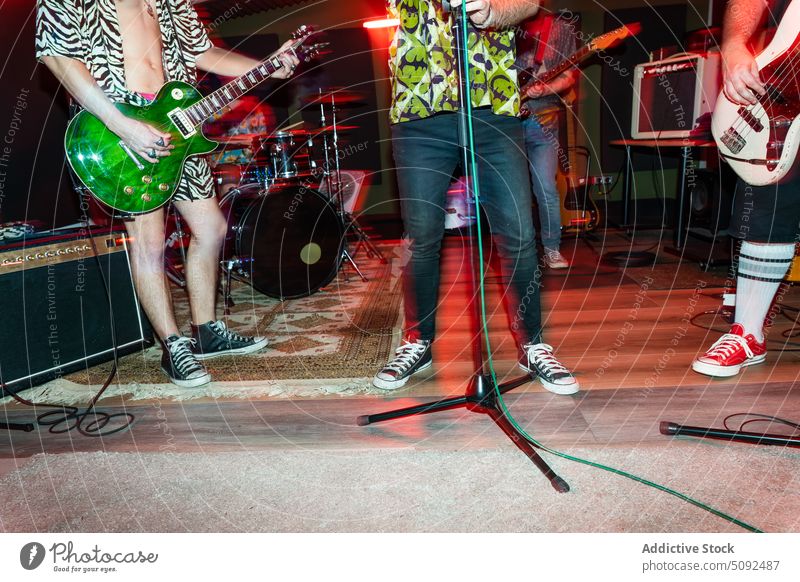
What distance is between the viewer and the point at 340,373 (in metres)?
2.27

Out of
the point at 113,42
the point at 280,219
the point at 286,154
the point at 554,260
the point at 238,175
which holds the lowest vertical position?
the point at 554,260

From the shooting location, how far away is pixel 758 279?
2043 millimetres

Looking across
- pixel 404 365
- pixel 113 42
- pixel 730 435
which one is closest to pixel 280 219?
pixel 113 42

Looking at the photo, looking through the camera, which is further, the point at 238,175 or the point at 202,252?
the point at 238,175

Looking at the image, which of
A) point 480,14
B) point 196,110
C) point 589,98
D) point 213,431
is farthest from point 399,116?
point 589,98

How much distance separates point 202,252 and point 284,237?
98 centimetres

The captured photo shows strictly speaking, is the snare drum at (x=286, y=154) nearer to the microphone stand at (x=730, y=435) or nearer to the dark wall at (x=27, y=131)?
the dark wall at (x=27, y=131)

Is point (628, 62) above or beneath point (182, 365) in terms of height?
above

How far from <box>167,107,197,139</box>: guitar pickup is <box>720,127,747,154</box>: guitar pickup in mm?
1970

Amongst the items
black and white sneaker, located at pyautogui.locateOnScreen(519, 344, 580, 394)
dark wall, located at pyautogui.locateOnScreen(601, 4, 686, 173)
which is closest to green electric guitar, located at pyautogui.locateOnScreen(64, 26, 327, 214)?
black and white sneaker, located at pyautogui.locateOnScreen(519, 344, 580, 394)

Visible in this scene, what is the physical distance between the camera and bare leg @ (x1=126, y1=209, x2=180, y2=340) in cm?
236

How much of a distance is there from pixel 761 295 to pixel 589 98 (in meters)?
5.34

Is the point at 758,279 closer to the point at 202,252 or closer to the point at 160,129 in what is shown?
the point at 202,252
